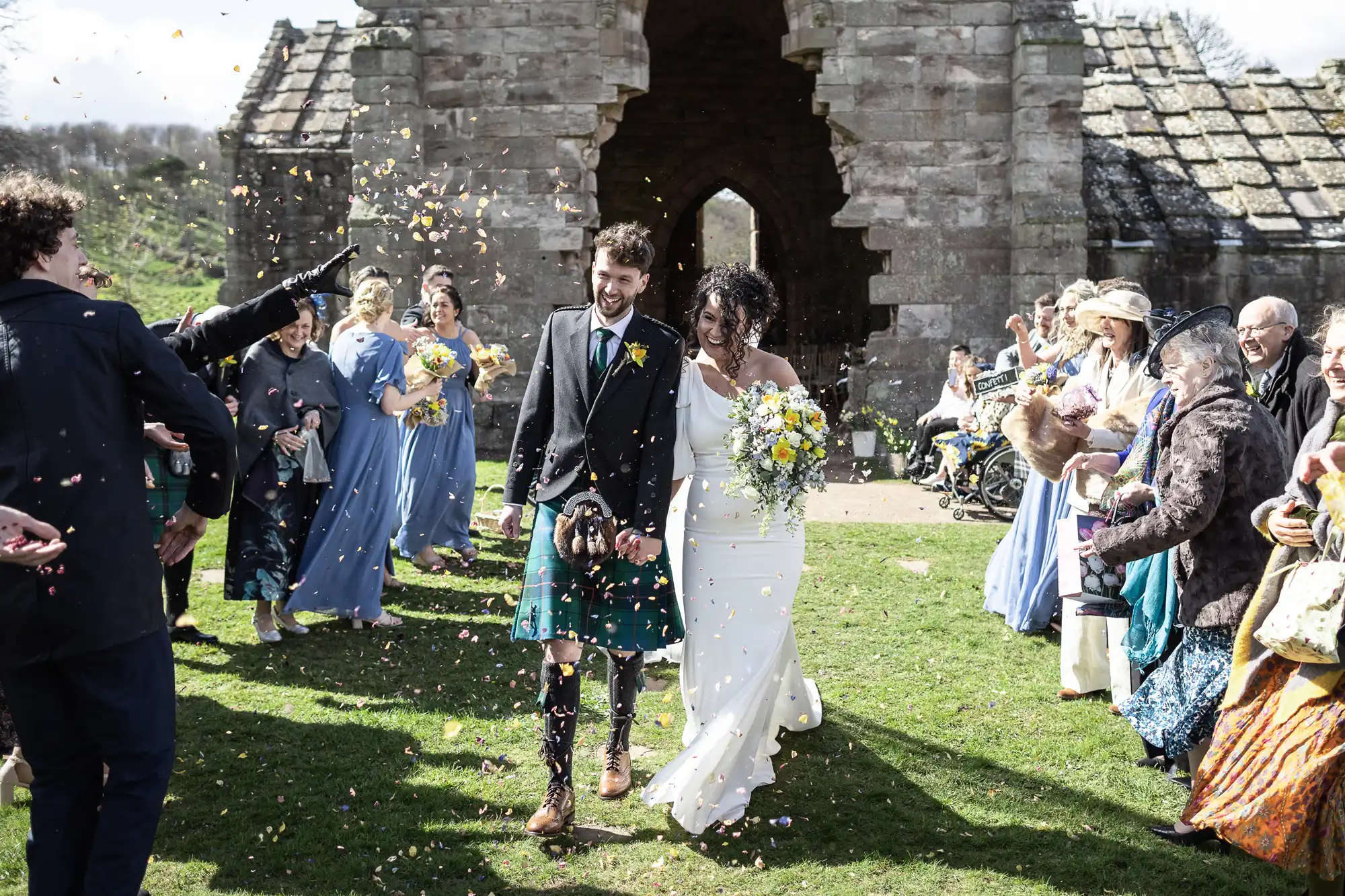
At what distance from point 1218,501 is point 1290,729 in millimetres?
864

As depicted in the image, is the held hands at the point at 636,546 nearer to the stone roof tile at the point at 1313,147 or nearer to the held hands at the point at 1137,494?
the held hands at the point at 1137,494

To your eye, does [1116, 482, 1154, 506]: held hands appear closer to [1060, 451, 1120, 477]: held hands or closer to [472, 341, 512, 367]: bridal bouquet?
[1060, 451, 1120, 477]: held hands

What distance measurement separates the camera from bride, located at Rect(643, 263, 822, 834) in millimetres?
4273

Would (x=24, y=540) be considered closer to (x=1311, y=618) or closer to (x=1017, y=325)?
(x=1311, y=618)

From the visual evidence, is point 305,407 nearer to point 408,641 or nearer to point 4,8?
point 408,641

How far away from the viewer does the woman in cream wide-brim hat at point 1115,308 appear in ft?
17.5

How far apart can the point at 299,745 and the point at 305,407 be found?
2.21m

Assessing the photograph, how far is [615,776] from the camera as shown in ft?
14.5

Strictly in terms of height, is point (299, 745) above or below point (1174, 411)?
below

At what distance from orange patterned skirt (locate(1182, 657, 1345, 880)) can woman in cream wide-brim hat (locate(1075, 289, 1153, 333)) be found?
2329mm

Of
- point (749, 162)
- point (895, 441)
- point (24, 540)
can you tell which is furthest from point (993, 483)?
point (749, 162)

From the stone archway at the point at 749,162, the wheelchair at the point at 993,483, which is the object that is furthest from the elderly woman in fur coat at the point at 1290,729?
the stone archway at the point at 749,162

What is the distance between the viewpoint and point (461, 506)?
8352mm

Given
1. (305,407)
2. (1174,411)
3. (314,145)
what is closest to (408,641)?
(305,407)
